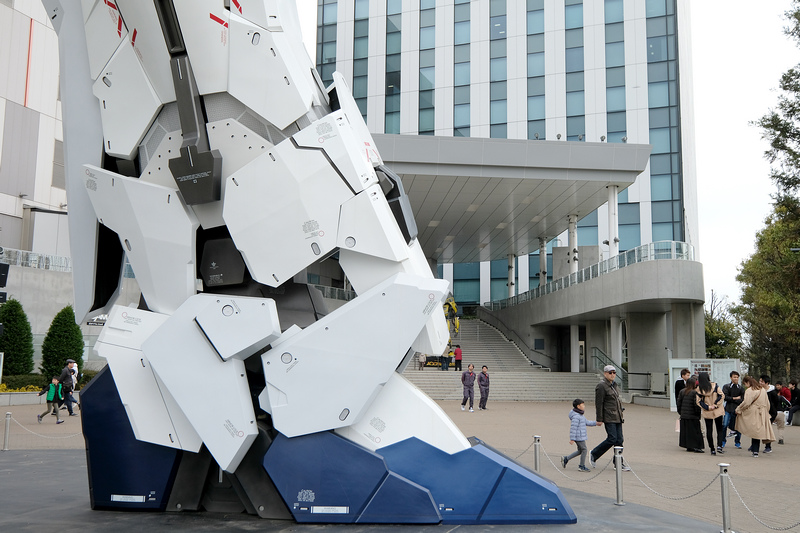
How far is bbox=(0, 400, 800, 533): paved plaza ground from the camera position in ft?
20.8

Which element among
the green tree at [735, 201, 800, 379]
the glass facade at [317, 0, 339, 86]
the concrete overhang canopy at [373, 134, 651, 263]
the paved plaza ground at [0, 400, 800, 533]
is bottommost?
the paved plaza ground at [0, 400, 800, 533]

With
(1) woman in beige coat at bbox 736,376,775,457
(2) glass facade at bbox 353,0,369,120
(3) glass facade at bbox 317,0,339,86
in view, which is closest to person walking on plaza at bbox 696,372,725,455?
(1) woman in beige coat at bbox 736,376,775,457

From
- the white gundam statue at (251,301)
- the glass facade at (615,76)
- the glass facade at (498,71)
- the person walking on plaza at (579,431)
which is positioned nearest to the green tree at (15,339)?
the white gundam statue at (251,301)

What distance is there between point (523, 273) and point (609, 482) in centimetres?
3824

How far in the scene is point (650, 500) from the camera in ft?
26.2

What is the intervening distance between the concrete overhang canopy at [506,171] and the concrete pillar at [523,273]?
15832 millimetres

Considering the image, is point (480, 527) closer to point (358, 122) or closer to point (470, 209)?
point (358, 122)

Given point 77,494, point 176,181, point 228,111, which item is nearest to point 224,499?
point 77,494

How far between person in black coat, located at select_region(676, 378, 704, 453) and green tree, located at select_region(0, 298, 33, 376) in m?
20.9

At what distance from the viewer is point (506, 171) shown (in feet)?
83.8

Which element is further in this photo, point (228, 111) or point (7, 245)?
point (7, 245)

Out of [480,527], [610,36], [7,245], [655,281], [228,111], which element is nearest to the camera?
[480,527]

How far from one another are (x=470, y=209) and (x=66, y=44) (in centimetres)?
2449

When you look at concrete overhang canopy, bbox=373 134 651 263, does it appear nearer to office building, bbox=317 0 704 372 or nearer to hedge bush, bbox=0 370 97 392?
office building, bbox=317 0 704 372
